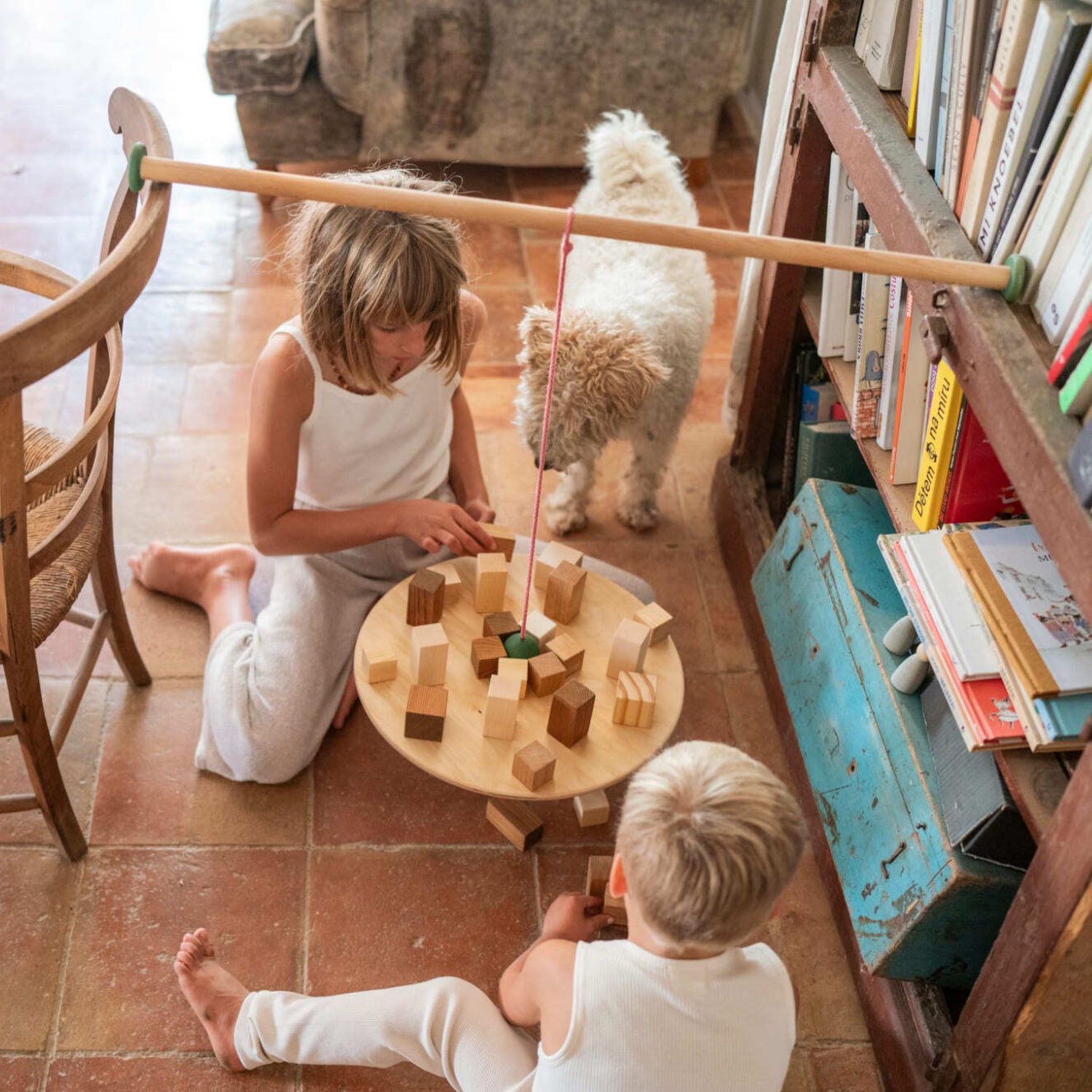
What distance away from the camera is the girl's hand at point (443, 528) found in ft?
5.94

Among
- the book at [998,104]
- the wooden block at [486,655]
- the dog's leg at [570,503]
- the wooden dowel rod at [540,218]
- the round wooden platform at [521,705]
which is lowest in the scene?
the dog's leg at [570,503]

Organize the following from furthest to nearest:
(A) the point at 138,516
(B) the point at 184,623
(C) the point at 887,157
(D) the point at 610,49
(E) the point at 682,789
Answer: (D) the point at 610,49 < (A) the point at 138,516 < (B) the point at 184,623 < (C) the point at 887,157 < (E) the point at 682,789

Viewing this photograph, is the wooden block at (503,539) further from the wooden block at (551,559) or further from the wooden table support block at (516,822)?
the wooden table support block at (516,822)

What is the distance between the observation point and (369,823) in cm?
188

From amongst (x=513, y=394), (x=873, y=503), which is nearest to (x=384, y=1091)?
(x=873, y=503)

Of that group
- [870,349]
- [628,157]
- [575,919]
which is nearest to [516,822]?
[575,919]

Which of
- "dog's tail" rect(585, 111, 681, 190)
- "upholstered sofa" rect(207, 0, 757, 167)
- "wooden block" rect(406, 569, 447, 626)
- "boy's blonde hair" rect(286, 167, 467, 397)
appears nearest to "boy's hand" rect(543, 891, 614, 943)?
"wooden block" rect(406, 569, 447, 626)

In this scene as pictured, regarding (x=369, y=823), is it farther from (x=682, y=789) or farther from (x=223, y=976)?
(x=682, y=789)

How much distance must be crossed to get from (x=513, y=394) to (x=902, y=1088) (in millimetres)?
1743

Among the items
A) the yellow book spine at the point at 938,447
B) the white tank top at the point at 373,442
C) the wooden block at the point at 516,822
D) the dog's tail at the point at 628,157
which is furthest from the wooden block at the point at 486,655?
the dog's tail at the point at 628,157

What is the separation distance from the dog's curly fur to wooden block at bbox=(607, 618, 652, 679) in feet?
1.53

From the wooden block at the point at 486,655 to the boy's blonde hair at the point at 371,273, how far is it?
1.40 ft

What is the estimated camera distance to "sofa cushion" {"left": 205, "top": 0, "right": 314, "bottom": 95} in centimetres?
305

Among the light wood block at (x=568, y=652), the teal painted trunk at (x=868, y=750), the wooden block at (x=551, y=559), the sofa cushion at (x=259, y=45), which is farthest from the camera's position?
the sofa cushion at (x=259, y=45)
